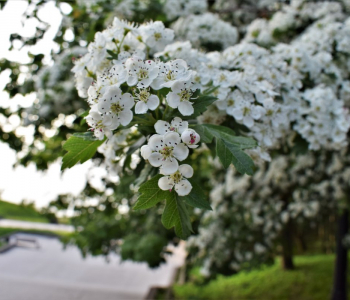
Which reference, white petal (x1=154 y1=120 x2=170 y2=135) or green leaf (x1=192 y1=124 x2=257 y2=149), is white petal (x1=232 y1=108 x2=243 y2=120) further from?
white petal (x1=154 y1=120 x2=170 y2=135)

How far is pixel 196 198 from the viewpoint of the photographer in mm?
1257

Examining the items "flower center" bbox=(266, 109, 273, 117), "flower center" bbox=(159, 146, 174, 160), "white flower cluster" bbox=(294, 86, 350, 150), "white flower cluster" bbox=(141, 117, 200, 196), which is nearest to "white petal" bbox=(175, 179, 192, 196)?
"white flower cluster" bbox=(141, 117, 200, 196)

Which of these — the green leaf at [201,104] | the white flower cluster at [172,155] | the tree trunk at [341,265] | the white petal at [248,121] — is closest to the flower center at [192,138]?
the white flower cluster at [172,155]

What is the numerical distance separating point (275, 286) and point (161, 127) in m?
8.39

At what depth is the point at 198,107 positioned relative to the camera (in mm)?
1409

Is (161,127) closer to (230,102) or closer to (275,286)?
(230,102)

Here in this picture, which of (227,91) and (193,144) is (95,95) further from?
(227,91)

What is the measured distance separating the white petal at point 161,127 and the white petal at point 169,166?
0.12 metres

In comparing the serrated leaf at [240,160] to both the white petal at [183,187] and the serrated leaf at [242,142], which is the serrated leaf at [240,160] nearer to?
the serrated leaf at [242,142]

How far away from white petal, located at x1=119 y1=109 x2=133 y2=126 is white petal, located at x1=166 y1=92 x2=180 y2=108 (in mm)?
145

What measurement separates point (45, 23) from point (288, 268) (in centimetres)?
880

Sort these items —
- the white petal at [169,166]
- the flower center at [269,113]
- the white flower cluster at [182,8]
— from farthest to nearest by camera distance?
1. the white flower cluster at [182,8]
2. the flower center at [269,113]
3. the white petal at [169,166]

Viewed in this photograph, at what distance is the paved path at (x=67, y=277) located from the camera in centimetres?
844

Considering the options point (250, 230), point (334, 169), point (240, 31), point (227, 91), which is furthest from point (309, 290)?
point (227, 91)
